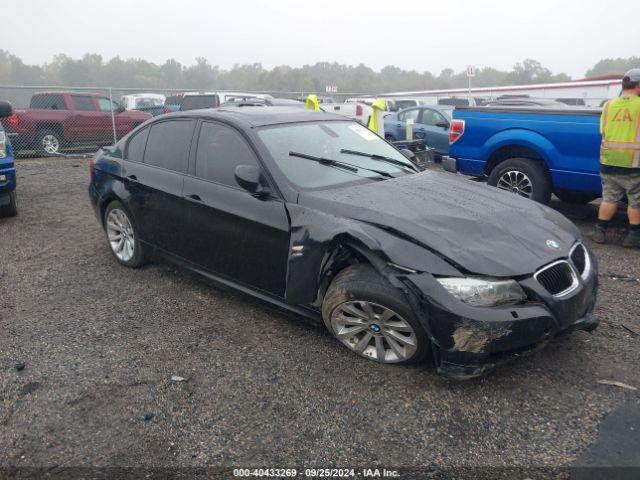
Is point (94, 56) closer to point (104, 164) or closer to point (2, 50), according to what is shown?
point (2, 50)

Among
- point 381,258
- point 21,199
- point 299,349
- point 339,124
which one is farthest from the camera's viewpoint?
point 21,199

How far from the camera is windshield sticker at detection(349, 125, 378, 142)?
444cm

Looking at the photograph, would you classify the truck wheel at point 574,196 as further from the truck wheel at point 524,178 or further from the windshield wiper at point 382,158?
the windshield wiper at point 382,158

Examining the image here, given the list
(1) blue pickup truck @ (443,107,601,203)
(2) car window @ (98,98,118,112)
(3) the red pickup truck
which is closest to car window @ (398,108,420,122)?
(1) blue pickup truck @ (443,107,601,203)

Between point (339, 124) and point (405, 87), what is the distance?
93.5 m

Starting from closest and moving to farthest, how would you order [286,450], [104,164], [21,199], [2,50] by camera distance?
[286,450] < [104,164] < [21,199] < [2,50]

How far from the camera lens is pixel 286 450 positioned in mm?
2498

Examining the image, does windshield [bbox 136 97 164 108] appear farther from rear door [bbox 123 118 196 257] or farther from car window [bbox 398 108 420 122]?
rear door [bbox 123 118 196 257]

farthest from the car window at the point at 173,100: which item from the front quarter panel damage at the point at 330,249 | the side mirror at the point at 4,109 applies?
the front quarter panel damage at the point at 330,249

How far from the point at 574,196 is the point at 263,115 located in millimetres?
4665

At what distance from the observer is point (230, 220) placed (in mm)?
3699

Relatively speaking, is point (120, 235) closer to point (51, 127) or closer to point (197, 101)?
point (51, 127)

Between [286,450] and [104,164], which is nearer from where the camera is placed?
[286,450]

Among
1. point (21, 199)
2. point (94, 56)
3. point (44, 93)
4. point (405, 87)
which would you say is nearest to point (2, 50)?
point (94, 56)
